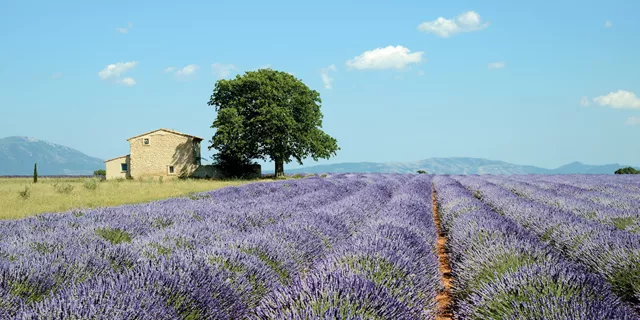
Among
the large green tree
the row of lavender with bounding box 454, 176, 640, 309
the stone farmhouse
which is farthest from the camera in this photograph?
the stone farmhouse

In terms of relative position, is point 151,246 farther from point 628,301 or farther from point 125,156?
point 125,156

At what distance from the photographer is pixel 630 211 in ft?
24.1

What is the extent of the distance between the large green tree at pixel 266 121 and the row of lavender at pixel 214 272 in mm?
23000

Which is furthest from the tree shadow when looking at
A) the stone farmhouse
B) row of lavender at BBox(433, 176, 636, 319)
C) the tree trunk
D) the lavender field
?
row of lavender at BBox(433, 176, 636, 319)

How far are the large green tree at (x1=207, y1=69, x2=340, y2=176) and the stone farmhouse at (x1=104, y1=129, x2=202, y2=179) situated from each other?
7.76ft

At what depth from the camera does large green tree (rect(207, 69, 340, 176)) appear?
94.1 ft

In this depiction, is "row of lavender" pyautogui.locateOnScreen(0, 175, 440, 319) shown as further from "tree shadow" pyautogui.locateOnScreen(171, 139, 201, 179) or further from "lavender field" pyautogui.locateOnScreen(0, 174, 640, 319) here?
"tree shadow" pyautogui.locateOnScreen(171, 139, 201, 179)

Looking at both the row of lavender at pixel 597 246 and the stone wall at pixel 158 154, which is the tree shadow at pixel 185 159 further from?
the row of lavender at pixel 597 246

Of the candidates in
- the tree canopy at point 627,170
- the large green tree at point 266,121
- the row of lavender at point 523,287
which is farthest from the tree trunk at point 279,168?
the tree canopy at point 627,170

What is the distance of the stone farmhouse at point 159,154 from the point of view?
3111 cm

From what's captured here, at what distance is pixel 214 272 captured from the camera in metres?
3.16

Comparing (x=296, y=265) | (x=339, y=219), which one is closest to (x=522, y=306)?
(x=296, y=265)

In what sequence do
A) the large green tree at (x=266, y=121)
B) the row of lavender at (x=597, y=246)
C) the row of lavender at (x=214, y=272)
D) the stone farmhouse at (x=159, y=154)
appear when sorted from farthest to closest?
the stone farmhouse at (x=159, y=154)
the large green tree at (x=266, y=121)
the row of lavender at (x=597, y=246)
the row of lavender at (x=214, y=272)

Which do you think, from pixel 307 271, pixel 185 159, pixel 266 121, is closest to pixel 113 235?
pixel 307 271
